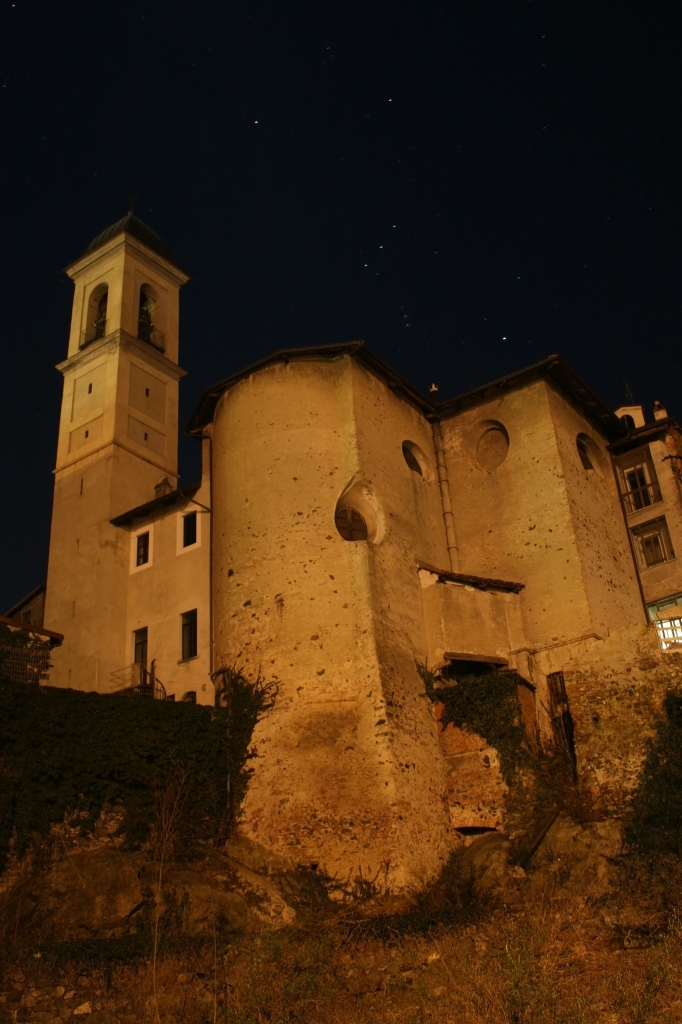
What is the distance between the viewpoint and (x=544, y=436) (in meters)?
30.0

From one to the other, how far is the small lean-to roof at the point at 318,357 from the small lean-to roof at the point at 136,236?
1547 cm

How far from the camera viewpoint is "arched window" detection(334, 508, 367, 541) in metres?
26.8

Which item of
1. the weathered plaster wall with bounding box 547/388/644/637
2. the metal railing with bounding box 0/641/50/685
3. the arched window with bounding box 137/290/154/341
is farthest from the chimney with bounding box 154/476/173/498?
the weathered plaster wall with bounding box 547/388/644/637

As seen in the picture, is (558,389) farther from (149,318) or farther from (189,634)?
(149,318)

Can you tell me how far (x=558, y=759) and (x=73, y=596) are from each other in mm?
17148

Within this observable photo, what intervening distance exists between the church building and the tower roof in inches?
374

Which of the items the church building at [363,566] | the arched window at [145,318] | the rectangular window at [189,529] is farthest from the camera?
the arched window at [145,318]

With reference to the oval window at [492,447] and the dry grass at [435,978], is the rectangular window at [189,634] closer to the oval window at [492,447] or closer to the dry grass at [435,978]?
the oval window at [492,447]

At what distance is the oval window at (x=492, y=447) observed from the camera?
102 ft

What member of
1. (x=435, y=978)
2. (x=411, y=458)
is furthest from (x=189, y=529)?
(x=435, y=978)

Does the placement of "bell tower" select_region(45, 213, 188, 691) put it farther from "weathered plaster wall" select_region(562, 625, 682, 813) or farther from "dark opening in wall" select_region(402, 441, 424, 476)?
"weathered plaster wall" select_region(562, 625, 682, 813)

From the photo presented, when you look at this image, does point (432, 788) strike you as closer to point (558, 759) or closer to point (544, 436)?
point (558, 759)

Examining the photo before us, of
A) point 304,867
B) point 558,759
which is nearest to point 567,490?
point 558,759

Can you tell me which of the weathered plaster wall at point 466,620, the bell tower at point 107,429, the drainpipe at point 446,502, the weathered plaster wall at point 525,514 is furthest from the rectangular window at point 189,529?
the weathered plaster wall at point 525,514
